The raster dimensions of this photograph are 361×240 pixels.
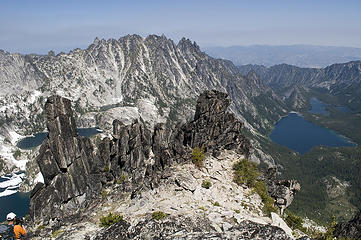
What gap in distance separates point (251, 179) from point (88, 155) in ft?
141

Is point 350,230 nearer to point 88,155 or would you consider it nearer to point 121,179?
point 121,179

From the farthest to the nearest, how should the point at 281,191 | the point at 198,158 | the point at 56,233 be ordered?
the point at 198,158, the point at 281,191, the point at 56,233

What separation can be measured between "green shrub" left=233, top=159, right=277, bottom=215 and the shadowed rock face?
593 cm

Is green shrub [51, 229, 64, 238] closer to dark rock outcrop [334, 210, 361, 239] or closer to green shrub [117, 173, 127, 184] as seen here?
green shrub [117, 173, 127, 184]

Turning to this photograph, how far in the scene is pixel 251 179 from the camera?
4653 centimetres

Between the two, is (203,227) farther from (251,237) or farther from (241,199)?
(241,199)

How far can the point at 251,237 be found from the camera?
25.3 m

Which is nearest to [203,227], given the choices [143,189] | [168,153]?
[143,189]

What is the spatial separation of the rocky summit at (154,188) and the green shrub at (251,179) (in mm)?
1134

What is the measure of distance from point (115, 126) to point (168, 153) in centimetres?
4513

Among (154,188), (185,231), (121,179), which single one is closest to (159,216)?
(185,231)

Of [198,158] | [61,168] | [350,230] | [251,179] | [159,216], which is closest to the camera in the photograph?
[159,216]

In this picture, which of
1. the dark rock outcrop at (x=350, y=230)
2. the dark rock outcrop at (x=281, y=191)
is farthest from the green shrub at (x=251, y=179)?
the dark rock outcrop at (x=350, y=230)

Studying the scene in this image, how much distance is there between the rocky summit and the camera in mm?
31422
